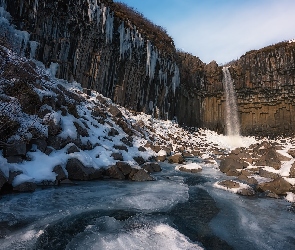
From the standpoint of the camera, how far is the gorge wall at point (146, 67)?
658 inches

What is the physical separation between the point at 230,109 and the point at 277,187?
2556 cm

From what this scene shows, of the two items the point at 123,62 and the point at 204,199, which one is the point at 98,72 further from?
the point at 204,199

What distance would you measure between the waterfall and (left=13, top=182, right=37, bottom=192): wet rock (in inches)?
1156

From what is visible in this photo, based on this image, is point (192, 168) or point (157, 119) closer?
point (192, 168)

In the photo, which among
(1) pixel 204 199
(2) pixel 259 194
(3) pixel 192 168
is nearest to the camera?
(1) pixel 204 199

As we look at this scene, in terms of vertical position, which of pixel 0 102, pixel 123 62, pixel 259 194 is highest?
pixel 123 62

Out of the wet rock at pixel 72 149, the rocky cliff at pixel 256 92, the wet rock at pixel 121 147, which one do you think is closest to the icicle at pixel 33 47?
the wet rock at pixel 121 147

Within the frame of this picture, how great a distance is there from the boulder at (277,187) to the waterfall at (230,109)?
971 inches

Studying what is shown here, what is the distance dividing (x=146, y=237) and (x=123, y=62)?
20.4m

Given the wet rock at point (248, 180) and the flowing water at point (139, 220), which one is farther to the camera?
the wet rock at point (248, 180)

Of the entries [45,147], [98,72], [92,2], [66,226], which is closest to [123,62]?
[98,72]

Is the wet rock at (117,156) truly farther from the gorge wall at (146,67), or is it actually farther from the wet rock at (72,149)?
the gorge wall at (146,67)

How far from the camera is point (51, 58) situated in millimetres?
16500

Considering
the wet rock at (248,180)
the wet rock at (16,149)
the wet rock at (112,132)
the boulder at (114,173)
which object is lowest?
the wet rock at (248,180)
